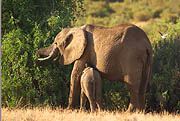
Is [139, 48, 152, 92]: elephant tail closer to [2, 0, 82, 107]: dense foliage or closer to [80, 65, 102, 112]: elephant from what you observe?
[80, 65, 102, 112]: elephant

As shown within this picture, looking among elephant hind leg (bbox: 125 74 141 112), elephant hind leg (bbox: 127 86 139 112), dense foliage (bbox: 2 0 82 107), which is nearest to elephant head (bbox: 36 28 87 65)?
dense foliage (bbox: 2 0 82 107)

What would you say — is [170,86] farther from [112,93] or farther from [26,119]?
[26,119]

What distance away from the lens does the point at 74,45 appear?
8953mm

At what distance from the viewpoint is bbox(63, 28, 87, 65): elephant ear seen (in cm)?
871

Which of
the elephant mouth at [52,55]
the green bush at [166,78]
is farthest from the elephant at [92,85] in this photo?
the green bush at [166,78]

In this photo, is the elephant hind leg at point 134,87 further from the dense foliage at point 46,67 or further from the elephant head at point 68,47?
the dense foliage at point 46,67

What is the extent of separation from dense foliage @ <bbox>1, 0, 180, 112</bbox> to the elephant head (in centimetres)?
51

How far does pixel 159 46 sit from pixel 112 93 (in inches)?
83.6

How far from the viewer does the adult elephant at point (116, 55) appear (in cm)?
838

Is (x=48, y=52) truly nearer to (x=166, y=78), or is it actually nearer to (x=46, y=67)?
(x=46, y=67)

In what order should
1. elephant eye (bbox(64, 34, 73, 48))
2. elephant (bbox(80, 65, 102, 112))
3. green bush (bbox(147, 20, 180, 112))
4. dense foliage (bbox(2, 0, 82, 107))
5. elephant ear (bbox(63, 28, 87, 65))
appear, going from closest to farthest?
1. elephant (bbox(80, 65, 102, 112))
2. elephant ear (bbox(63, 28, 87, 65))
3. elephant eye (bbox(64, 34, 73, 48))
4. dense foliage (bbox(2, 0, 82, 107))
5. green bush (bbox(147, 20, 180, 112))

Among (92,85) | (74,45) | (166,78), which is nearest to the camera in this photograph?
(92,85)

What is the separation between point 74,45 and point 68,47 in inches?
8.4

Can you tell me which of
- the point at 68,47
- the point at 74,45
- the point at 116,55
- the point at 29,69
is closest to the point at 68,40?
the point at 68,47
